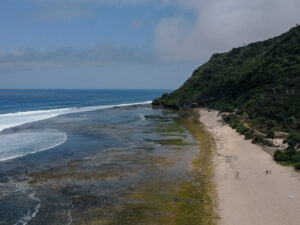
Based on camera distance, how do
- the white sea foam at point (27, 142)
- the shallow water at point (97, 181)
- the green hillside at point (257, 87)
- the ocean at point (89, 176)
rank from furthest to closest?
the green hillside at point (257, 87) < the white sea foam at point (27, 142) < the ocean at point (89, 176) < the shallow water at point (97, 181)

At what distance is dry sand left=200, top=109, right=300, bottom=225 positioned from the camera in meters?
14.1

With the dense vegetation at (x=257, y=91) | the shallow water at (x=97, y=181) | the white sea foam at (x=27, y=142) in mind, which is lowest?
the shallow water at (x=97, y=181)

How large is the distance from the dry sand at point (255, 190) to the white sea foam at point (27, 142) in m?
19.4

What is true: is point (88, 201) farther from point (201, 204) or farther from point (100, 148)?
point (100, 148)

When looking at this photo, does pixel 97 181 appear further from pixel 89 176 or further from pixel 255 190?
pixel 255 190

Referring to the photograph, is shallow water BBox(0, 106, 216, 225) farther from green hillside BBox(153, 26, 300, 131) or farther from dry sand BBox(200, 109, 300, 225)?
green hillside BBox(153, 26, 300, 131)

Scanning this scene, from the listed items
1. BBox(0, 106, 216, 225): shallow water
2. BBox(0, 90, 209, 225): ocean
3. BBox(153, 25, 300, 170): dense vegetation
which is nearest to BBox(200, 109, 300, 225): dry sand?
BBox(153, 25, 300, 170): dense vegetation

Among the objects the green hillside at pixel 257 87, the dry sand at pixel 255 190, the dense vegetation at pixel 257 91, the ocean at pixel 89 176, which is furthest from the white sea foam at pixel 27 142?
the green hillside at pixel 257 87

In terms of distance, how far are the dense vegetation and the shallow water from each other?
32.9 feet

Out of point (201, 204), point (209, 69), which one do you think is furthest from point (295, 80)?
point (209, 69)

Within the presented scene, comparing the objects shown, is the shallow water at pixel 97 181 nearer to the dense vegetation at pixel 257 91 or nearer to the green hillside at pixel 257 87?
the dense vegetation at pixel 257 91

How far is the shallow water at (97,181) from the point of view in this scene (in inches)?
593

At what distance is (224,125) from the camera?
43.9 metres

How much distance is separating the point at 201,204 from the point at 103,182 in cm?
751
